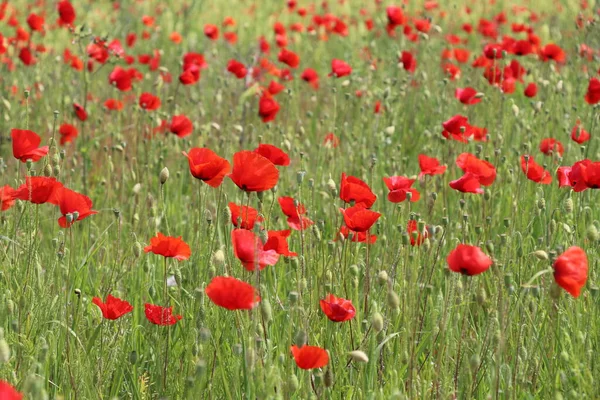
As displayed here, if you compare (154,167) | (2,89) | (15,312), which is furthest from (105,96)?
(15,312)

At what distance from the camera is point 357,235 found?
227 centimetres

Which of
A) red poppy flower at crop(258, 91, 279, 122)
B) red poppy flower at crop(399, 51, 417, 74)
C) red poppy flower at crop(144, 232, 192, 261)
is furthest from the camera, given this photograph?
red poppy flower at crop(399, 51, 417, 74)

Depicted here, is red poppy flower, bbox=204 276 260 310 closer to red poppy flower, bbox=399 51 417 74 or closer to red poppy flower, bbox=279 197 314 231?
red poppy flower, bbox=279 197 314 231

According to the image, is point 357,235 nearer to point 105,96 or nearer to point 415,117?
point 415,117

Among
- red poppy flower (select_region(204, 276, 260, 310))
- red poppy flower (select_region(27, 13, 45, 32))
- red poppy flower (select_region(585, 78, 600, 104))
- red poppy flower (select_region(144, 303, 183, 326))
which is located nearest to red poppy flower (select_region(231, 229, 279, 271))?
red poppy flower (select_region(204, 276, 260, 310))

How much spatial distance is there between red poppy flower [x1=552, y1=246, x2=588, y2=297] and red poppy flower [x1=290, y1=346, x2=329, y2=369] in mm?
464

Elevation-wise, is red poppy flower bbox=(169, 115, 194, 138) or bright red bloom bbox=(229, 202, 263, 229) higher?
bright red bloom bbox=(229, 202, 263, 229)

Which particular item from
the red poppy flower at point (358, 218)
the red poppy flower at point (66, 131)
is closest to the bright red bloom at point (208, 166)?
the red poppy flower at point (358, 218)

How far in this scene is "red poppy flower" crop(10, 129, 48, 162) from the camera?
7.23 feet

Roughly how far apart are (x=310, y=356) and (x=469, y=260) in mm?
363

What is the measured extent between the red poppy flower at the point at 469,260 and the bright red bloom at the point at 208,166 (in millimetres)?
653

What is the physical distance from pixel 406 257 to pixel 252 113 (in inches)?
116

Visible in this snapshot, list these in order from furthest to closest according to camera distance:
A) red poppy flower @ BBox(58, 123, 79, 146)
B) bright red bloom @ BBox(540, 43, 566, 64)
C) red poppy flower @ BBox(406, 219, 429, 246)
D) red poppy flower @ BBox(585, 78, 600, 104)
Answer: bright red bloom @ BBox(540, 43, 566, 64) < red poppy flower @ BBox(58, 123, 79, 146) < red poppy flower @ BBox(585, 78, 600, 104) < red poppy flower @ BBox(406, 219, 429, 246)

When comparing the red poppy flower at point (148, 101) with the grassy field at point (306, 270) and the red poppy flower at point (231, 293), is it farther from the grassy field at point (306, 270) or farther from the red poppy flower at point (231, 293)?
the red poppy flower at point (231, 293)
